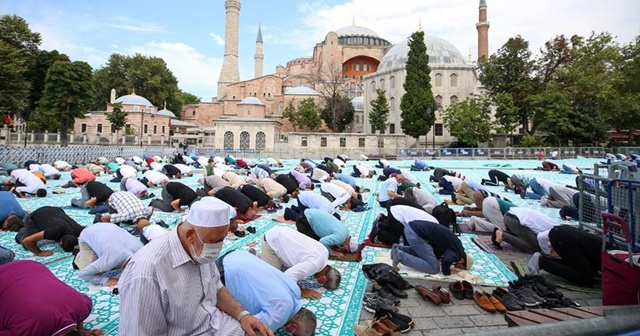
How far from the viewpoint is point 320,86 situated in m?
50.0

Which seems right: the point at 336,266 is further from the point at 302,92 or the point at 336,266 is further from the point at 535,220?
the point at 302,92

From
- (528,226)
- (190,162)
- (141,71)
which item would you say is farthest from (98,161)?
(141,71)

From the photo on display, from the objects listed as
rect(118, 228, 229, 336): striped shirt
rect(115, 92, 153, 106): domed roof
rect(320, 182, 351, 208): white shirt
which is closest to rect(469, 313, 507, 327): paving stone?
rect(118, 228, 229, 336): striped shirt

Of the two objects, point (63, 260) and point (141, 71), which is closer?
point (63, 260)

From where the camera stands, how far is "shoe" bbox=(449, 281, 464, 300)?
3.56m

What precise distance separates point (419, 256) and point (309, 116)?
35.2 metres

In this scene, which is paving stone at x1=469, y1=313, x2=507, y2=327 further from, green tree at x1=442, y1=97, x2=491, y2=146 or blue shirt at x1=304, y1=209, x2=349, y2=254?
green tree at x1=442, y1=97, x2=491, y2=146

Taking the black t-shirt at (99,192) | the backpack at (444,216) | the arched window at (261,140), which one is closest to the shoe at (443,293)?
the backpack at (444,216)

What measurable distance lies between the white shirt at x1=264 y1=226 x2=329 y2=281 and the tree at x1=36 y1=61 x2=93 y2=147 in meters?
32.5

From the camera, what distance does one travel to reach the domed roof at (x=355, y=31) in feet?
185

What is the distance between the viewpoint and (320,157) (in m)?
29.1

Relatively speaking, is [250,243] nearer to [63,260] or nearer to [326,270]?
[326,270]

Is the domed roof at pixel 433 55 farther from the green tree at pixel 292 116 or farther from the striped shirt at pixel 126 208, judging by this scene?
the striped shirt at pixel 126 208

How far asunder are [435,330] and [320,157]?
26.2 metres
